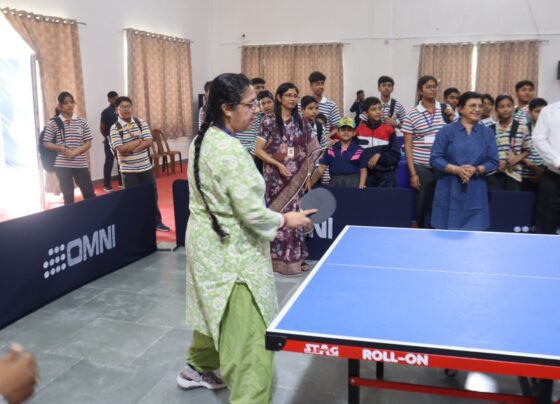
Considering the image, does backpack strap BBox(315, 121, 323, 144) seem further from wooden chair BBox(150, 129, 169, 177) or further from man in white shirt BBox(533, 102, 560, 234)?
wooden chair BBox(150, 129, 169, 177)

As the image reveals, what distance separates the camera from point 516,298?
1.82 m

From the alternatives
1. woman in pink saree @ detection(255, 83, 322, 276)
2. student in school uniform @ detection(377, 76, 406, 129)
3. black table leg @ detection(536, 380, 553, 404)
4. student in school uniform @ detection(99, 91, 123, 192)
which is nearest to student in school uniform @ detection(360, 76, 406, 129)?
student in school uniform @ detection(377, 76, 406, 129)

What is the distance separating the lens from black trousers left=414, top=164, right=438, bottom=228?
4.50 metres

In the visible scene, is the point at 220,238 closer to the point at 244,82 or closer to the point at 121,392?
the point at 244,82

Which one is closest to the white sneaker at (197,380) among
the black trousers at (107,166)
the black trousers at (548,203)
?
the black trousers at (548,203)

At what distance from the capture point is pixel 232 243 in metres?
1.99

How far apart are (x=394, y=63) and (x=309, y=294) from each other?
968 centimetres

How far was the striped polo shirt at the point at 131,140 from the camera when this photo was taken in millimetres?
4977

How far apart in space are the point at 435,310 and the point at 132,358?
5.75 feet

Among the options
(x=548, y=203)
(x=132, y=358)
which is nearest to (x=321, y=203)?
(x=132, y=358)

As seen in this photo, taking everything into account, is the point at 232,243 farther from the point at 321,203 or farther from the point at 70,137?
the point at 70,137

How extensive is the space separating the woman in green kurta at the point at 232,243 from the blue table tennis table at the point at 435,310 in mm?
221

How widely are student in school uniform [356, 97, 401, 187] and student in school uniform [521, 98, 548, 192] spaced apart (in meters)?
1.04

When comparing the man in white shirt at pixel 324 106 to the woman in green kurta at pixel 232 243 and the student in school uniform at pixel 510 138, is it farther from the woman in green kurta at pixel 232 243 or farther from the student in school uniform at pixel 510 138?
the woman in green kurta at pixel 232 243
